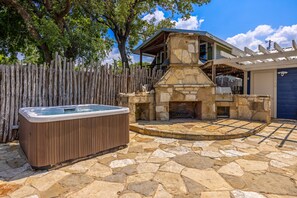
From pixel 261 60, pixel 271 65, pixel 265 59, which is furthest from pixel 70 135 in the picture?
pixel 271 65

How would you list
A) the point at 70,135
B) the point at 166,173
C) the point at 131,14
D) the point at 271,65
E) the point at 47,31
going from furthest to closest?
the point at 131,14, the point at 271,65, the point at 47,31, the point at 70,135, the point at 166,173

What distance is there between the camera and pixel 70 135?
2.96 meters

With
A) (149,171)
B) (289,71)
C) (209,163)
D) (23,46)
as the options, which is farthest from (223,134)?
(23,46)

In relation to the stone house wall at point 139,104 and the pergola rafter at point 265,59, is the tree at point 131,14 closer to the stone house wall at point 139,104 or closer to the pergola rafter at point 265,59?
the stone house wall at point 139,104

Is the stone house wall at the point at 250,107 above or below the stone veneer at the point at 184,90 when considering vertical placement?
below

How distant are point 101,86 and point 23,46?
770 cm

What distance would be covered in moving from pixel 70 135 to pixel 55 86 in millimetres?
2223

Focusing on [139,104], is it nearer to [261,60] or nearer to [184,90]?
[184,90]

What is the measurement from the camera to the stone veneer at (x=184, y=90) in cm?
606

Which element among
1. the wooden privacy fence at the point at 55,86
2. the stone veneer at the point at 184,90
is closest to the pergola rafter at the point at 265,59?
the stone veneer at the point at 184,90

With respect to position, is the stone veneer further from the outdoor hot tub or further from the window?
the window

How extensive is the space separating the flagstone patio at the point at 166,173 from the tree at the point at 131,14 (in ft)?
30.0

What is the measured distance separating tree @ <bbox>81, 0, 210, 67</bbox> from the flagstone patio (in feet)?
30.0

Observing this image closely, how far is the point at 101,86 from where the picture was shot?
221 inches
